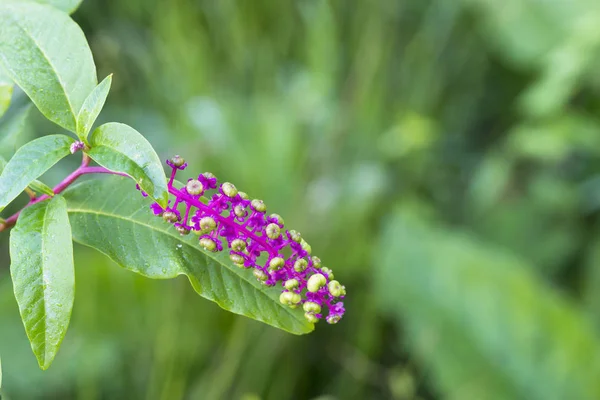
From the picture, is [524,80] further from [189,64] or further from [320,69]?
[189,64]

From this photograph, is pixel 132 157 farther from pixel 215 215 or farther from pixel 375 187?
pixel 375 187

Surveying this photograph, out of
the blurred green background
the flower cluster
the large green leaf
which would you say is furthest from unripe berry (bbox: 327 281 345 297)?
the large green leaf

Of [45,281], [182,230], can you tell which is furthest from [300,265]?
[45,281]

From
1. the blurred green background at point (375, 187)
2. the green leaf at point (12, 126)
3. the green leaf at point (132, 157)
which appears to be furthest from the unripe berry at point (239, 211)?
the blurred green background at point (375, 187)

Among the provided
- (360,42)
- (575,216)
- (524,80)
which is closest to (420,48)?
(360,42)

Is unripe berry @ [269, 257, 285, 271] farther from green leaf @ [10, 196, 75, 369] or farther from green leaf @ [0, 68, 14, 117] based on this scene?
green leaf @ [0, 68, 14, 117]
